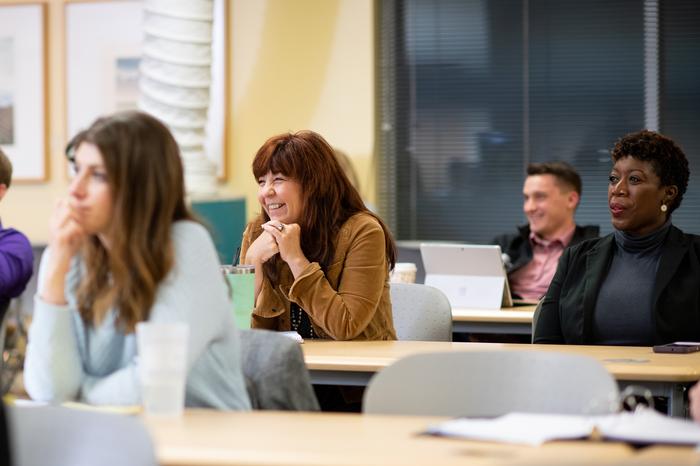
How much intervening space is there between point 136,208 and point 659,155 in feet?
6.57

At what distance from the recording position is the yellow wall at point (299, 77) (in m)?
6.23

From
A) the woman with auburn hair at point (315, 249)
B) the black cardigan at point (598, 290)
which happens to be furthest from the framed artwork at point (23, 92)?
the black cardigan at point (598, 290)

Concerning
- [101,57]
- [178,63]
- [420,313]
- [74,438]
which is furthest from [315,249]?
[101,57]

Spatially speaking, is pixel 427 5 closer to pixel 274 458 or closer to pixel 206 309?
Result: pixel 206 309

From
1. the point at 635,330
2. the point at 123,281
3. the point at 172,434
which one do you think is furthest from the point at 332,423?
the point at 635,330

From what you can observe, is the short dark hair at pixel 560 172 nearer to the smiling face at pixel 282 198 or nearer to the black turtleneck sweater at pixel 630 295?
the black turtleneck sweater at pixel 630 295

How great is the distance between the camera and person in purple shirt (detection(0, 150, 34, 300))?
11.6 feet

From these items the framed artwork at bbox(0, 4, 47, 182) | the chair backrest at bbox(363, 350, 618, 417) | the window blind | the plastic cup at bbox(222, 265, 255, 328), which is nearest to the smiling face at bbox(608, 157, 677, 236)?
the plastic cup at bbox(222, 265, 255, 328)

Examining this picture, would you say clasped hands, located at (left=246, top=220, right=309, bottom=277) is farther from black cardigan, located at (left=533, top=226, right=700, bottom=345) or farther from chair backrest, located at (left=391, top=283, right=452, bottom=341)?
black cardigan, located at (left=533, top=226, right=700, bottom=345)

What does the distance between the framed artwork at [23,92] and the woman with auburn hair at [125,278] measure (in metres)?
4.68

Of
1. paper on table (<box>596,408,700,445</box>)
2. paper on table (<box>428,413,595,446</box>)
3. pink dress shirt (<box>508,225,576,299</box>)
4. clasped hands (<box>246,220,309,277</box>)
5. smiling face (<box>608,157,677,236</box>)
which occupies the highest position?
smiling face (<box>608,157,677,236</box>)

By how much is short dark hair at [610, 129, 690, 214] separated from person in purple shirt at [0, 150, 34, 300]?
1.87 meters

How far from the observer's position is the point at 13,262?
3.57m

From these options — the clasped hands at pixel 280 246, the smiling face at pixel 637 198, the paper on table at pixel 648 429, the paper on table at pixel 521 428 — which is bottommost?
the paper on table at pixel 521 428
